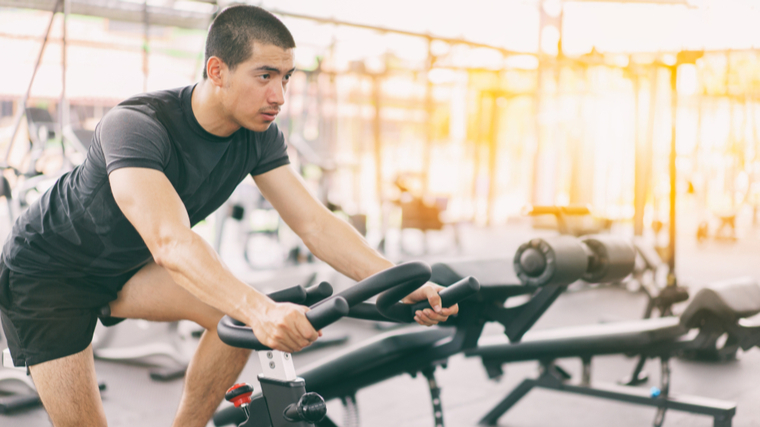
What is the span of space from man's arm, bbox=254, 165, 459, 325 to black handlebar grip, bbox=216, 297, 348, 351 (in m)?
0.43

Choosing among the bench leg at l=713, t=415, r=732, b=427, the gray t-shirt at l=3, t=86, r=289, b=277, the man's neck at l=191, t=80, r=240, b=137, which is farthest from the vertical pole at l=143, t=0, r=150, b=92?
the bench leg at l=713, t=415, r=732, b=427

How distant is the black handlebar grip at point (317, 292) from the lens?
1.05 meters

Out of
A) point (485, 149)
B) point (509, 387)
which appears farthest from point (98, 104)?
point (485, 149)

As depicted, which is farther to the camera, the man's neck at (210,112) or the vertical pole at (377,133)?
the vertical pole at (377,133)

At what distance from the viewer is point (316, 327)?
86 cm

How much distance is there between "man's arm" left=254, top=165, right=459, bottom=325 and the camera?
53.7 inches

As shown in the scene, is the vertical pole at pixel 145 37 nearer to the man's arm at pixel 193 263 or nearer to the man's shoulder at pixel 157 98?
the man's shoulder at pixel 157 98

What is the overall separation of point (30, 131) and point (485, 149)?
696 centimetres

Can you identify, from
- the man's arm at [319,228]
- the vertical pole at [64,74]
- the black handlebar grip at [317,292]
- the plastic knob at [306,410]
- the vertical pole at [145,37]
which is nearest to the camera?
the plastic knob at [306,410]

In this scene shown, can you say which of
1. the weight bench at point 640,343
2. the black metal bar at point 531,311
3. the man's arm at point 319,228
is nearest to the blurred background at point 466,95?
the weight bench at point 640,343

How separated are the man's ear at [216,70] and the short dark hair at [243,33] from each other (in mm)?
10

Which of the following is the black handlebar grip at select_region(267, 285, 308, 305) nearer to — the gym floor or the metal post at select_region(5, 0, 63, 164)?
the gym floor

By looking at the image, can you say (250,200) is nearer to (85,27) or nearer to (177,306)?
(85,27)

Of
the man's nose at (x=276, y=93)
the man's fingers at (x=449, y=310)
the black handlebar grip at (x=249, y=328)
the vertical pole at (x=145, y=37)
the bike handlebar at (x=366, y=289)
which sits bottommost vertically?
the man's fingers at (x=449, y=310)
